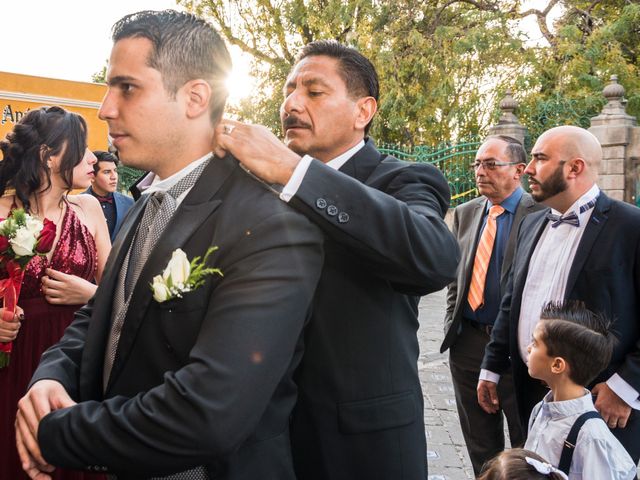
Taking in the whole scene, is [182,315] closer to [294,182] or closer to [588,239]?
[294,182]

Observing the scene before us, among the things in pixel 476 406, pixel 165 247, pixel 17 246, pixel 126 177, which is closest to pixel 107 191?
pixel 17 246

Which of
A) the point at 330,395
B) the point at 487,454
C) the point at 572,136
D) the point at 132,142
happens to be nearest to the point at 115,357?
the point at 132,142

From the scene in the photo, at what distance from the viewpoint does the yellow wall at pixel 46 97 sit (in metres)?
12.6

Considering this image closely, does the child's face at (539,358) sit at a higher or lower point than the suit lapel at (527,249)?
lower

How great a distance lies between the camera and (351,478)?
206cm

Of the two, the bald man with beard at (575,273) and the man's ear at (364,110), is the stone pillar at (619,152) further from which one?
the man's ear at (364,110)

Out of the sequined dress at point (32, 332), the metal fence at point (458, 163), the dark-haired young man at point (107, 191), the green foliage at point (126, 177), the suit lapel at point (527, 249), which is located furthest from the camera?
the green foliage at point (126, 177)

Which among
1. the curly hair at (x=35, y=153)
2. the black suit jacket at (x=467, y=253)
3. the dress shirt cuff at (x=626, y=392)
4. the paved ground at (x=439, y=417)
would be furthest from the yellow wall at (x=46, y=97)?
the dress shirt cuff at (x=626, y=392)

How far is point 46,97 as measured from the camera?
13.0 meters

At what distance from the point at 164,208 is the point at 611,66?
668 inches

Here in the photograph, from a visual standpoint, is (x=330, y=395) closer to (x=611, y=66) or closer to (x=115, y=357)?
(x=115, y=357)

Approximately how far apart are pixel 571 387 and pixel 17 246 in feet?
8.88

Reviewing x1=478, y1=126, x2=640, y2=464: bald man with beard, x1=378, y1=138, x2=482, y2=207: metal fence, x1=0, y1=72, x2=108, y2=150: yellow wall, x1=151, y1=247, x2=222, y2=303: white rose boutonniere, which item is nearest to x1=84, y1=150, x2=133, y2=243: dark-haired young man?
x1=478, y1=126, x2=640, y2=464: bald man with beard

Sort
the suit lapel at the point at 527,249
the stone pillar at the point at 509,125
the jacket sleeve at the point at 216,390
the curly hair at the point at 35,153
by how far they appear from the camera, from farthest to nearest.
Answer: the stone pillar at the point at 509,125 < the curly hair at the point at 35,153 < the suit lapel at the point at 527,249 < the jacket sleeve at the point at 216,390
